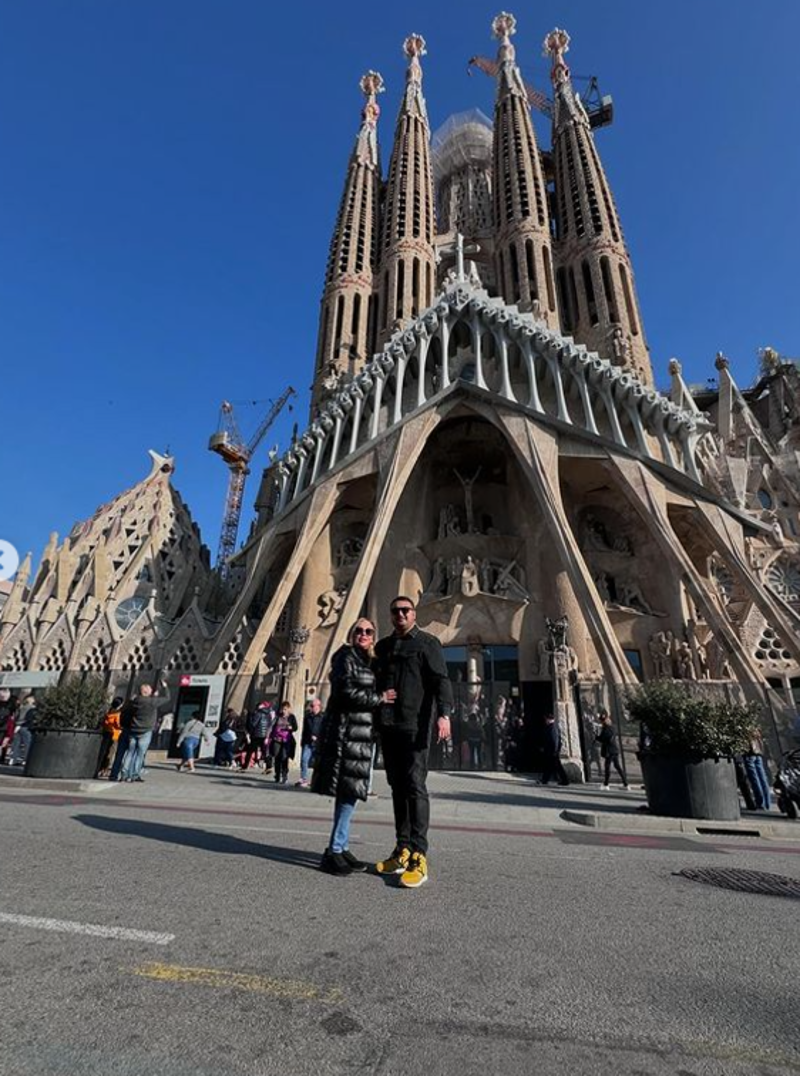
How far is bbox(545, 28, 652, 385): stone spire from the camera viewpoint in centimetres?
3362

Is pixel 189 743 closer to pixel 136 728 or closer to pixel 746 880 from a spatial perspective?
pixel 136 728

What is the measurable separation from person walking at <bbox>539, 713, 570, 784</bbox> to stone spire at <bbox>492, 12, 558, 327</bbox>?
94.8 ft

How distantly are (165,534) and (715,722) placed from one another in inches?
Answer: 1185

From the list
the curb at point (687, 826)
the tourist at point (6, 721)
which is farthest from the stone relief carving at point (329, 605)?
the curb at point (687, 826)

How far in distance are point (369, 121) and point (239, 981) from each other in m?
66.6

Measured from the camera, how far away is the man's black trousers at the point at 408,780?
3885 millimetres

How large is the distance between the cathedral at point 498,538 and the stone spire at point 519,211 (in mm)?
590

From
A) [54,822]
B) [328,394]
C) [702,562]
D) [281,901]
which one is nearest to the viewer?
[281,901]

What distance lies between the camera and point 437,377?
29219 millimetres

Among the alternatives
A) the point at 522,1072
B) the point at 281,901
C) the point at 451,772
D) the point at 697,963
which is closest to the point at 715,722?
the point at 697,963

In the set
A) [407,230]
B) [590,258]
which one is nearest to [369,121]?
[407,230]

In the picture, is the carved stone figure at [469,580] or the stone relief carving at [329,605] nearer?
the carved stone figure at [469,580]

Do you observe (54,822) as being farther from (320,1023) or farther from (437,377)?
(437,377)

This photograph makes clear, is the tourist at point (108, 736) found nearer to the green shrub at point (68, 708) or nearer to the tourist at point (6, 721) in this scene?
the green shrub at point (68, 708)
